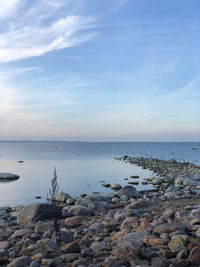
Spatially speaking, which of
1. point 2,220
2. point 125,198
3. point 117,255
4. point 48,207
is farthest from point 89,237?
point 125,198

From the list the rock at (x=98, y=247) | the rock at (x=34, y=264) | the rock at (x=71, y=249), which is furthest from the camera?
the rock at (x=98, y=247)

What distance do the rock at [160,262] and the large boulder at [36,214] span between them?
5.36m

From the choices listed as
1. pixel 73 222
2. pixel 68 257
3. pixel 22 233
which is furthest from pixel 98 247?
pixel 73 222

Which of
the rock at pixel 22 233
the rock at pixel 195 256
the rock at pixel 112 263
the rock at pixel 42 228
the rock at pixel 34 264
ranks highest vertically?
the rock at pixel 195 256

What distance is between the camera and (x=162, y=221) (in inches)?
291

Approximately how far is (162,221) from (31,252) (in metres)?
3.41

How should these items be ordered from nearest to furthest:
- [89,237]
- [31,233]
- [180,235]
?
[180,235], [89,237], [31,233]

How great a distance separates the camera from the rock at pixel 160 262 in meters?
4.87

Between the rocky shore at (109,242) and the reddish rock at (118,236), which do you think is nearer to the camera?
the rocky shore at (109,242)

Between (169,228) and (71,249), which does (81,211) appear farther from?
(71,249)

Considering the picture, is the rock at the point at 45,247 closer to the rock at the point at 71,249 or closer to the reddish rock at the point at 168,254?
the rock at the point at 71,249

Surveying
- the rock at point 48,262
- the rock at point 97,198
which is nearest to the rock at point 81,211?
the rock at point 97,198

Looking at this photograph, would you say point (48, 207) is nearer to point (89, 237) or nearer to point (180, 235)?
point (89, 237)

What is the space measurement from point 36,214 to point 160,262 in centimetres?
600
